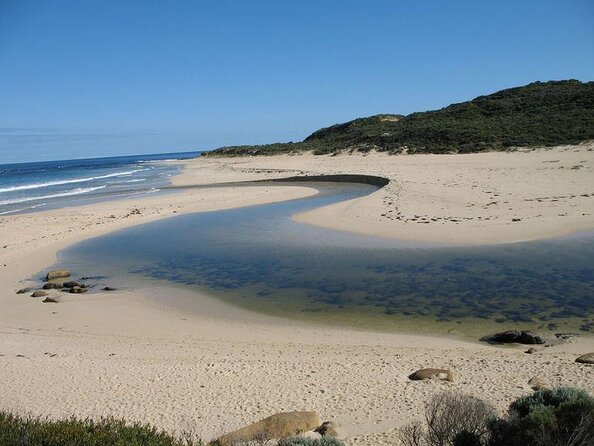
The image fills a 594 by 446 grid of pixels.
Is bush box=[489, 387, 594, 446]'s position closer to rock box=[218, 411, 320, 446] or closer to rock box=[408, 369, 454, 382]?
rock box=[408, 369, 454, 382]

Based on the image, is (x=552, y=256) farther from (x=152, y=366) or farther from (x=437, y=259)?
(x=152, y=366)

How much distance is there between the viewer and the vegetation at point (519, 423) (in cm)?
438

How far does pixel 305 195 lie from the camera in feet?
103

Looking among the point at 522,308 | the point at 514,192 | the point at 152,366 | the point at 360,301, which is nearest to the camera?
the point at 152,366

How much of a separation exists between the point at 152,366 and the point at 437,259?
8.56 metres

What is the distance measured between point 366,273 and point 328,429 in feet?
24.4

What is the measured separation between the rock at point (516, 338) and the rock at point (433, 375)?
1850 mm

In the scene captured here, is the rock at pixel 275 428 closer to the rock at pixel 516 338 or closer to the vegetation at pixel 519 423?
the vegetation at pixel 519 423

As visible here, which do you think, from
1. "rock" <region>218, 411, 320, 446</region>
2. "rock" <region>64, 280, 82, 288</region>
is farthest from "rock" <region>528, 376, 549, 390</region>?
"rock" <region>64, 280, 82, 288</region>

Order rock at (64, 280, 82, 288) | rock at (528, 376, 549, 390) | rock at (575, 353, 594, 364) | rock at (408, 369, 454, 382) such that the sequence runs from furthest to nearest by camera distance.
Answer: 1. rock at (64, 280, 82, 288)
2. rock at (575, 353, 594, 364)
3. rock at (408, 369, 454, 382)
4. rock at (528, 376, 549, 390)

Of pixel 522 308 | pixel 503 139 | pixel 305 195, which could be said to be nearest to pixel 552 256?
pixel 522 308

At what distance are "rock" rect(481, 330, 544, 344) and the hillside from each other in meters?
32.9

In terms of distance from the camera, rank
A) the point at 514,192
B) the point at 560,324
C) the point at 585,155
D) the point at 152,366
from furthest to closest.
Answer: the point at 585,155 < the point at 514,192 < the point at 560,324 < the point at 152,366

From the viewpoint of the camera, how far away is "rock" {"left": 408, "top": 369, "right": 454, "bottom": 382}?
22.2 ft
